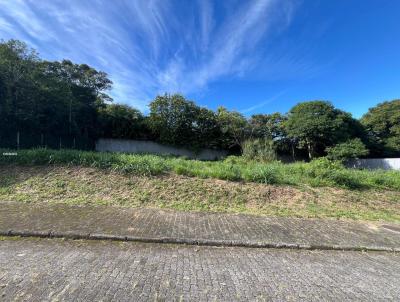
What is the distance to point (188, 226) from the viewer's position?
435 cm

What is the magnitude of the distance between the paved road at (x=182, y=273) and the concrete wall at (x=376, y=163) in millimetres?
22905

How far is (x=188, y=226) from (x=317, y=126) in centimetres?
2209

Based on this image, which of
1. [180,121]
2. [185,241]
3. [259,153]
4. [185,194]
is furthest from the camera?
[180,121]

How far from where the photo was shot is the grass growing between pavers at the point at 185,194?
18.7ft

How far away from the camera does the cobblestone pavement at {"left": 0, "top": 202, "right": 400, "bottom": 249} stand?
3.92m

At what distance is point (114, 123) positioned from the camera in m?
22.6

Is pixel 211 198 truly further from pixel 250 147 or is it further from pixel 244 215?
pixel 250 147

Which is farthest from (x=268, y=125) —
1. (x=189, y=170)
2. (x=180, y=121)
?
(x=189, y=170)

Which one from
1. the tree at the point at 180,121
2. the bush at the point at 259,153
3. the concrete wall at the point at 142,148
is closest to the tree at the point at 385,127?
the concrete wall at the point at 142,148

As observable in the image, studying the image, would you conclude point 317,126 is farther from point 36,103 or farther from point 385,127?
point 36,103

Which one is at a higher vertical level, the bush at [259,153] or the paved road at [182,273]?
the bush at [259,153]

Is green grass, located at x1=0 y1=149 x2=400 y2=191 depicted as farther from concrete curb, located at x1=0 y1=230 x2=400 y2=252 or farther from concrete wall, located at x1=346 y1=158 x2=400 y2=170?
concrete wall, located at x1=346 y1=158 x2=400 y2=170

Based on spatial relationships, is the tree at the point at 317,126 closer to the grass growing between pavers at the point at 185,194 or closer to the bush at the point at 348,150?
the bush at the point at 348,150

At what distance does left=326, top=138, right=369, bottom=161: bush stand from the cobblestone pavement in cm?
1885
